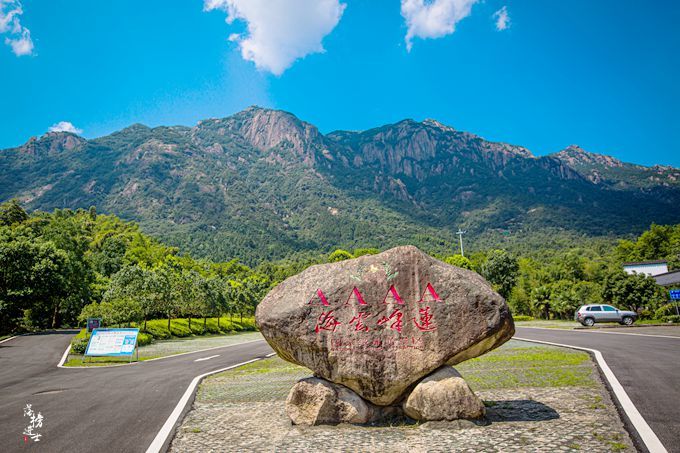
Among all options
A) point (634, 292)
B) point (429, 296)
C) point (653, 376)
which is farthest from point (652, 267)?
point (429, 296)

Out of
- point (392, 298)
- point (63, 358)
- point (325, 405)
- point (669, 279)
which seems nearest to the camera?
point (325, 405)

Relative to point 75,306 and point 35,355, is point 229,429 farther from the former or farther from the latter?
point 75,306

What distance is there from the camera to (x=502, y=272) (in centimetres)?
6362

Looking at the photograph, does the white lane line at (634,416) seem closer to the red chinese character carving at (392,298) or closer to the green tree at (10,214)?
the red chinese character carving at (392,298)

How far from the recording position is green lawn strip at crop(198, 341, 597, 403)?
10406 mm

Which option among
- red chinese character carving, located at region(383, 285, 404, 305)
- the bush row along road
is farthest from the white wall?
red chinese character carving, located at region(383, 285, 404, 305)

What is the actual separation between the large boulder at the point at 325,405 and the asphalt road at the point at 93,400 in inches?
101

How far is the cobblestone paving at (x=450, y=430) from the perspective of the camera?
606 centimetres

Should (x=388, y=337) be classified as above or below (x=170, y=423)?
above

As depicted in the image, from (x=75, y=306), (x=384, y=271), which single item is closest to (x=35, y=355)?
(x=384, y=271)

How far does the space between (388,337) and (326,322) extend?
1.20 m

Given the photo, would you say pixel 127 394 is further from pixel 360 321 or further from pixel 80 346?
pixel 80 346

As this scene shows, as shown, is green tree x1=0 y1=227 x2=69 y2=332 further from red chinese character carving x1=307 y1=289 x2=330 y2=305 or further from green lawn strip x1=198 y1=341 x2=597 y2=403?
red chinese character carving x1=307 y1=289 x2=330 y2=305

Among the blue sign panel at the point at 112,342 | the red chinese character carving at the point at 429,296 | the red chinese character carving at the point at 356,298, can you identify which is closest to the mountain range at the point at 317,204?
the blue sign panel at the point at 112,342
